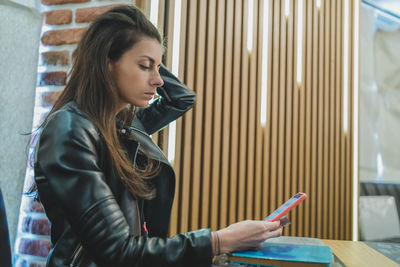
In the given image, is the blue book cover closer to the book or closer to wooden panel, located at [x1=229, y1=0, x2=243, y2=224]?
the book

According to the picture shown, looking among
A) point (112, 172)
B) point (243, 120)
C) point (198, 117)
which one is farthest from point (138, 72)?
point (243, 120)

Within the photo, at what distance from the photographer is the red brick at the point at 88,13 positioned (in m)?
1.37

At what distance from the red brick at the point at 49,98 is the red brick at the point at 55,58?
0.12 meters

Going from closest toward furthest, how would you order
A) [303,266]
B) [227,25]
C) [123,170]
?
[303,266]
[123,170]
[227,25]

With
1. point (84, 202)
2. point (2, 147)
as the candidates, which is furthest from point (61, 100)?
point (2, 147)

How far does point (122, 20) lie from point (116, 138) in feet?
1.10

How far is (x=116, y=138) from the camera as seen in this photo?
0.89 metres

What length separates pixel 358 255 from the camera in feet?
3.09

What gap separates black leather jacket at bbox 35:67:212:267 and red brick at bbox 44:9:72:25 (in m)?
0.70

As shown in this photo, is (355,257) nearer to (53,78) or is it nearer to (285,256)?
(285,256)

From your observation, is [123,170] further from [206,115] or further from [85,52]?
[206,115]

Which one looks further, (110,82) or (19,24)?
(19,24)

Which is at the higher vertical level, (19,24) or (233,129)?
(19,24)

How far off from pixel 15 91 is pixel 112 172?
759 mm
